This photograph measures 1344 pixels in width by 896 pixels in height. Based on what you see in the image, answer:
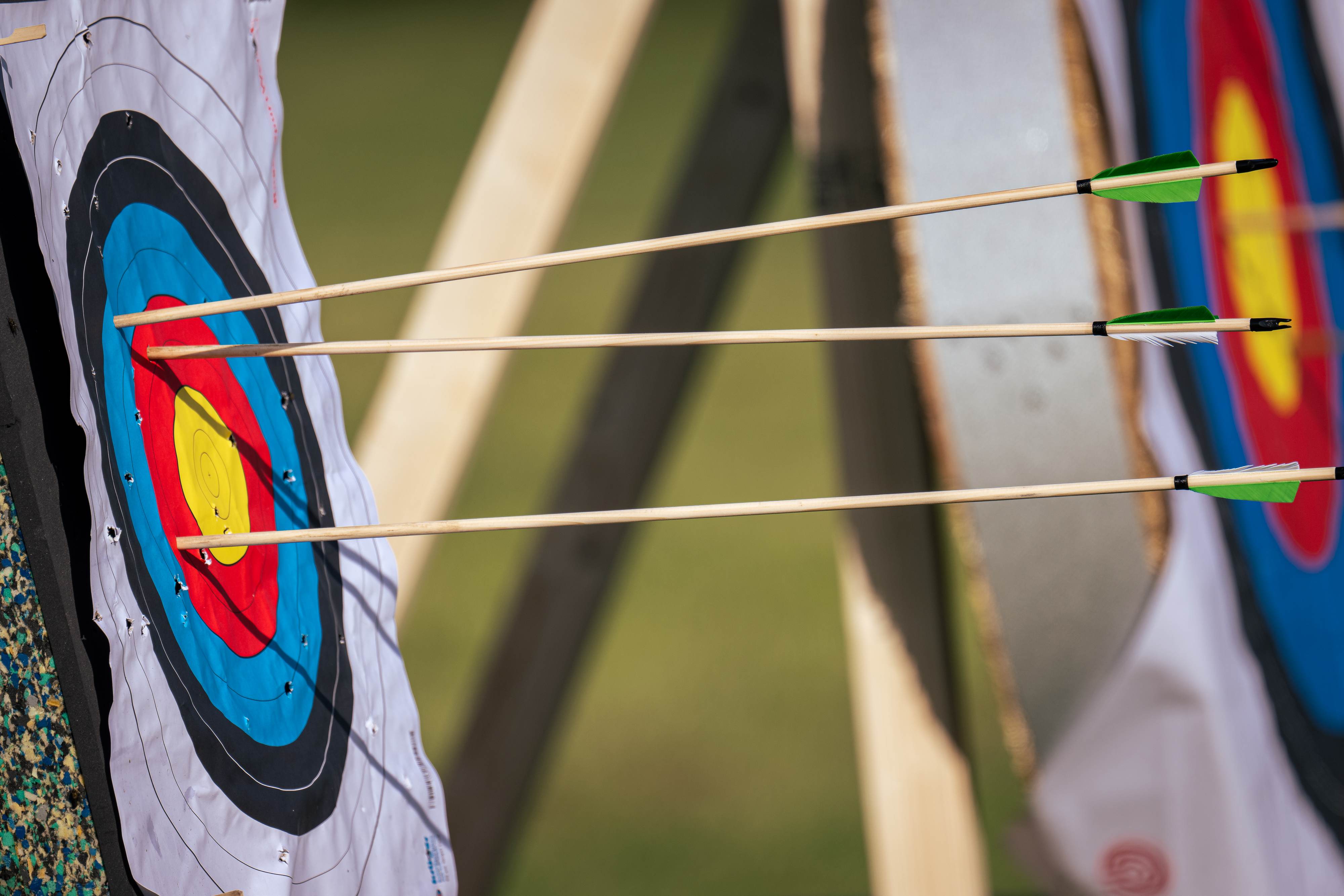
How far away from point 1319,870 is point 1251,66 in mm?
745

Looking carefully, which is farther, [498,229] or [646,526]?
[646,526]

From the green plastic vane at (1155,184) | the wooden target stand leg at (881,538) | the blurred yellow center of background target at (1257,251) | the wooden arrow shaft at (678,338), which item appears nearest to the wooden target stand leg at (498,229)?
the wooden target stand leg at (881,538)

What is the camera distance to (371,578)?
0.53m

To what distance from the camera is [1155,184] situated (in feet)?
1.30

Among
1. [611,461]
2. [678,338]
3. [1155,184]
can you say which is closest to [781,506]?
[678,338]

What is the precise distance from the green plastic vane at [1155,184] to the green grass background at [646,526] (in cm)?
162

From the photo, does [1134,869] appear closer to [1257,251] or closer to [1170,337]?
[1170,337]

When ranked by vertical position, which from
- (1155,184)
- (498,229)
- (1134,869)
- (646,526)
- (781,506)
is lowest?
(1134,869)

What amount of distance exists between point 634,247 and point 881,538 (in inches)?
17.3

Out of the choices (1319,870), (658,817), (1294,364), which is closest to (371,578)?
(1319,870)

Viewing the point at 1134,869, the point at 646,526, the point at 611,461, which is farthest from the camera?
the point at 646,526

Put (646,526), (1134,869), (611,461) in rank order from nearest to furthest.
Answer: (1134,869), (611,461), (646,526)

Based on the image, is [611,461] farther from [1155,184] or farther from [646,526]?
[646,526]

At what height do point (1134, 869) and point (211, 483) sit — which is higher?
point (211, 483)
